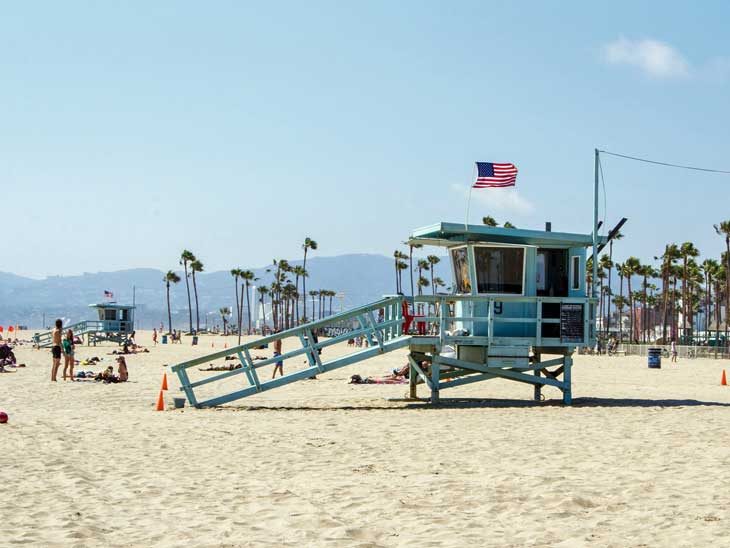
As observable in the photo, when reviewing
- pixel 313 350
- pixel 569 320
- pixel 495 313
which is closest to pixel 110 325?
pixel 313 350

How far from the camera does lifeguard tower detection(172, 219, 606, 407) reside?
66.2 ft

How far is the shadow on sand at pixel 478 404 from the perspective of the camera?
19.8 m

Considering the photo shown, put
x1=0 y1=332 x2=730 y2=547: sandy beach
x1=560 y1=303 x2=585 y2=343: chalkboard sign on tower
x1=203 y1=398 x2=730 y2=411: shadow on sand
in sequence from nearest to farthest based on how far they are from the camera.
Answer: x1=0 y1=332 x2=730 y2=547: sandy beach < x1=203 y1=398 x2=730 y2=411: shadow on sand < x1=560 y1=303 x2=585 y2=343: chalkboard sign on tower

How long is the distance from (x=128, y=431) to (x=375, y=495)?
6627mm

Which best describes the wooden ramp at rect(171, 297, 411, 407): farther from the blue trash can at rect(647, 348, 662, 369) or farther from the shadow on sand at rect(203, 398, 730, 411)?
the blue trash can at rect(647, 348, 662, 369)

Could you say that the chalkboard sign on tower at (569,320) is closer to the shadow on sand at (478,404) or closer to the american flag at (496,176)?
the shadow on sand at (478,404)

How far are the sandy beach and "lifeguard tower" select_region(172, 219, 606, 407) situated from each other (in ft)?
3.71

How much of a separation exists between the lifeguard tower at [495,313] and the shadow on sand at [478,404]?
42 centimetres

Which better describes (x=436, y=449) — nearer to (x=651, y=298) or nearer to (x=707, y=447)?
(x=707, y=447)

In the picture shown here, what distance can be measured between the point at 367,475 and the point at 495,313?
1002cm

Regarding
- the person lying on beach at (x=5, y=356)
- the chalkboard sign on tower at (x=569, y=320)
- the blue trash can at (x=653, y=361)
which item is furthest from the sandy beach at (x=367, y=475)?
the blue trash can at (x=653, y=361)

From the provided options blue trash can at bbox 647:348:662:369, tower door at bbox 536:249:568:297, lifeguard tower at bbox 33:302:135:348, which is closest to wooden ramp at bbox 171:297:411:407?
tower door at bbox 536:249:568:297

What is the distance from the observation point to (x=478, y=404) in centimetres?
2083

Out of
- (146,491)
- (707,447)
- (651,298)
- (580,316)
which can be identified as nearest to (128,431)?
(146,491)
